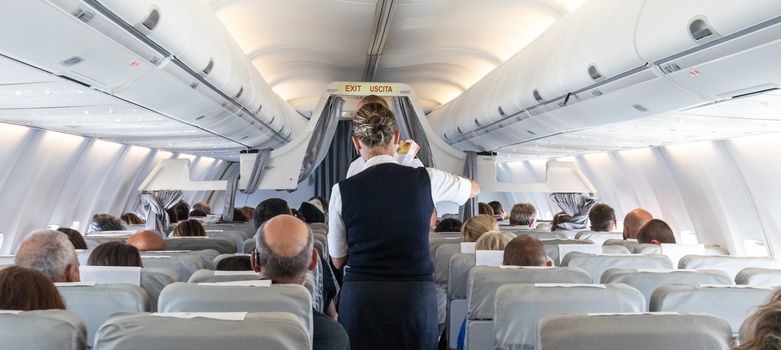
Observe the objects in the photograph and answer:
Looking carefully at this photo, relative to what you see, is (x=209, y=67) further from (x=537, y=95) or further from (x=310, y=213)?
(x=310, y=213)

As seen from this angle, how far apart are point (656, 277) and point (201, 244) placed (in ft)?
13.4

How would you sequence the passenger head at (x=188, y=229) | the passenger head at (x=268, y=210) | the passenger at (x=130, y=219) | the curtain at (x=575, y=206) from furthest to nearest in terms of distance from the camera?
the passenger at (x=130, y=219) → the curtain at (x=575, y=206) → the passenger head at (x=188, y=229) → the passenger head at (x=268, y=210)

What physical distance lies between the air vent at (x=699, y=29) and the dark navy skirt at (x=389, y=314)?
201cm

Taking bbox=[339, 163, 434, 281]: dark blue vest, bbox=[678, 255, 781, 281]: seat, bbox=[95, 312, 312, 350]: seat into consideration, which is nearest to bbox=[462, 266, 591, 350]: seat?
bbox=[339, 163, 434, 281]: dark blue vest

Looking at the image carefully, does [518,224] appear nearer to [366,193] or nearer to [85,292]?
[366,193]

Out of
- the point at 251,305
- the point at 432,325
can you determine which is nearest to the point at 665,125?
the point at 432,325

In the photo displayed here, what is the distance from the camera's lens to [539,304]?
305 cm

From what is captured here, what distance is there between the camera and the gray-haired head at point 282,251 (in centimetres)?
324

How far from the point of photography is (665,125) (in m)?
7.63

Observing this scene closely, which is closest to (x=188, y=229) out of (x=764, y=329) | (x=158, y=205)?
(x=158, y=205)

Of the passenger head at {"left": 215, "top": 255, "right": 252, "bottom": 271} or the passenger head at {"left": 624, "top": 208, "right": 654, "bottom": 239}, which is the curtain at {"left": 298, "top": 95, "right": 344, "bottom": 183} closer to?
the passenger head at {"left": 624, "top": 208, "right": 654, "bottom": 239}

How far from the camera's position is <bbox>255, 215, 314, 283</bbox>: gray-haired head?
3244 millimetres

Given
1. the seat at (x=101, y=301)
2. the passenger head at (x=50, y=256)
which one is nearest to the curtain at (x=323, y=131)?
the passenger head at (x=50, y=256)

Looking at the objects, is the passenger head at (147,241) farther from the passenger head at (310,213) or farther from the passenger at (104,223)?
the passenger head at (310,213)
